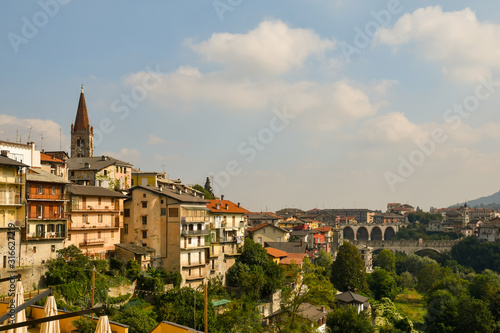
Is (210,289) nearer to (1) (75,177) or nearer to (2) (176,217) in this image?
(2) (176,217)

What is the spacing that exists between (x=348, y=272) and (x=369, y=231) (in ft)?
319

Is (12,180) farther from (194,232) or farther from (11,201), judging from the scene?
(194,232)

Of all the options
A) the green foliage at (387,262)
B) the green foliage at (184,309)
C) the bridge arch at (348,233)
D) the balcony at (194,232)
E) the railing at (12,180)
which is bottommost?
the green foliage at (387,262)

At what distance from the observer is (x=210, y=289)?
42688mm

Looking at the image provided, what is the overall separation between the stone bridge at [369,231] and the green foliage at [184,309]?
12668 centimetres

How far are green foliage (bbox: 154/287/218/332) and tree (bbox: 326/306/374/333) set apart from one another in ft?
47.9

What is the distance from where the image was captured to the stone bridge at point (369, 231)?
157050mm

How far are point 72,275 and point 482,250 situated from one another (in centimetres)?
10581

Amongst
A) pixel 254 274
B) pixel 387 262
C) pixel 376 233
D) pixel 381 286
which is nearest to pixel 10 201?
pixel 254 274

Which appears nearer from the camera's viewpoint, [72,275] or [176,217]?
[72,275]

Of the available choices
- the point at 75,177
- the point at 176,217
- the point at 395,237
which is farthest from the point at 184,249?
the point at 395,237

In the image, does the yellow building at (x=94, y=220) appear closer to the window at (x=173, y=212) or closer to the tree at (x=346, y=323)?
the window at (x=173, y=212)

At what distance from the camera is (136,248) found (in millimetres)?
40750

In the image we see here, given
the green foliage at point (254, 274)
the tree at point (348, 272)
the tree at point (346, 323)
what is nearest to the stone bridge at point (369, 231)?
the tree at point (348, 272)
